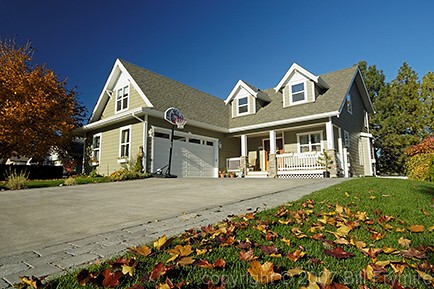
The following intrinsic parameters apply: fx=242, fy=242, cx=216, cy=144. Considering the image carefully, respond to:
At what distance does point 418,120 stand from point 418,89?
10.0 ft

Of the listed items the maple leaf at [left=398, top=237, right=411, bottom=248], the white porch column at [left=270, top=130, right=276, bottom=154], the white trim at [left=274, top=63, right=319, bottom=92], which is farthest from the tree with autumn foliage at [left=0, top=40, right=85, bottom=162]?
the maple leaf at [left=398, top=237, right=411, bottom=248]

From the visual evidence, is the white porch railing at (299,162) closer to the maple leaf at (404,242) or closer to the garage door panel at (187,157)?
the garage door panel at (187,157)

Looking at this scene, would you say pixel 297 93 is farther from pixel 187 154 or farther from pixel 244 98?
pixel 187 154

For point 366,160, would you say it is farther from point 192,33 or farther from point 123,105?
point 123,105

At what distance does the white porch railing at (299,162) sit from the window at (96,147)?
11250mm

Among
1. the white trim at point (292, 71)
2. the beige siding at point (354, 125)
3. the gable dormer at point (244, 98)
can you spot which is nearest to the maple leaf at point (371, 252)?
the beige siding at point (354, 125)

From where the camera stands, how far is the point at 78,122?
62.2 ft

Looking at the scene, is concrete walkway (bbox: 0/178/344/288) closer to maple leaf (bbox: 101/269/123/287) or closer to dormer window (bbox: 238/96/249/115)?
maple leaf (bbox: 101/269/123/287)

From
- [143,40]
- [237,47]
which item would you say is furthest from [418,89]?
[143,40]

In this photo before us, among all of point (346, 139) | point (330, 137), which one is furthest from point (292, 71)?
point (346, 139)

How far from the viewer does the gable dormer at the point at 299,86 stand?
14.0m

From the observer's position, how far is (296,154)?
43.4 feet

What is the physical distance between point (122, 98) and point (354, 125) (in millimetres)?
15092

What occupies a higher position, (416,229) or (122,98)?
(122,98)
